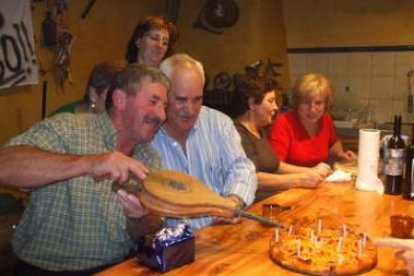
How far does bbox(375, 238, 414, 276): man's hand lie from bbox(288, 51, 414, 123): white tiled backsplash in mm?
3242

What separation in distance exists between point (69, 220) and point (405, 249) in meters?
0.93

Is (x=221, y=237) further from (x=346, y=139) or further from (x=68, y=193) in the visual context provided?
(x=346, y=139)

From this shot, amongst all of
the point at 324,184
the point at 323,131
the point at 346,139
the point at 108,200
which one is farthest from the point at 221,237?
the point at 346,139

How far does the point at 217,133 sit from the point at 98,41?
212 centimetres

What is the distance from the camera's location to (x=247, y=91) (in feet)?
8.63

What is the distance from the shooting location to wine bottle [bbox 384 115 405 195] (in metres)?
1.99

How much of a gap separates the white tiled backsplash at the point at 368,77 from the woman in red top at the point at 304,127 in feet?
5.49

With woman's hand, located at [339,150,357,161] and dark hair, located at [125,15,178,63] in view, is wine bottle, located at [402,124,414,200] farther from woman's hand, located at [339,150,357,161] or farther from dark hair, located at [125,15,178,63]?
dark hair, located at [125,15,178,63]

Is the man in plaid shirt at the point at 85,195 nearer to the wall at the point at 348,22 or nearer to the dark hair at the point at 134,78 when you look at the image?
the dark hair at the point at 134,78

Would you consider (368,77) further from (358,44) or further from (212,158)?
(212,158)

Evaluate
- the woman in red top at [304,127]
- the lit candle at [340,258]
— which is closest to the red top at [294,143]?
the woman in red top at [304,127]

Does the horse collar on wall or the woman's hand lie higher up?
the horse collar on wall

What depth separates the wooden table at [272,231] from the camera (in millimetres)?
1270

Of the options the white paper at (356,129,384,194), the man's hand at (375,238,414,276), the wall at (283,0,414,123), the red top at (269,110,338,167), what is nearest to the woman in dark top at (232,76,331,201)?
the red top at (269,110,338,167)
